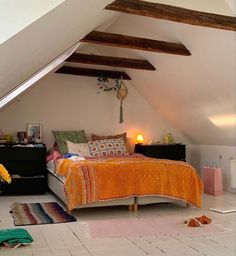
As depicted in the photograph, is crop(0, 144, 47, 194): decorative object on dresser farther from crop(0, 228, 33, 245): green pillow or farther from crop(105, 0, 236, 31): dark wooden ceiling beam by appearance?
crop(105, 0, 236, 31): dark wooden ceiling beam

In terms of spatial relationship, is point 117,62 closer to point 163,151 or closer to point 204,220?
point 163,151

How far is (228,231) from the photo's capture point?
11.3ft

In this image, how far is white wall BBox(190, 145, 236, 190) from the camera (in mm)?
6004

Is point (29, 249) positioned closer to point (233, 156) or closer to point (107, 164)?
point (107, 164)

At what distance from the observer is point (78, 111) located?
249 inches

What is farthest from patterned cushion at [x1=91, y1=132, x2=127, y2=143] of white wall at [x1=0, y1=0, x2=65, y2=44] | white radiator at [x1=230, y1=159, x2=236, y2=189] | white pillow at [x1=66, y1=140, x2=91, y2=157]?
white wall at [x1=0, y1=0, x2=65, y2=44]

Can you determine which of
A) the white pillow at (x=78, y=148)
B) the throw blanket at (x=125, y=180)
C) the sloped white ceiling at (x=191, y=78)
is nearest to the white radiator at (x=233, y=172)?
the sloped white ceiling at (x=191, y=78)

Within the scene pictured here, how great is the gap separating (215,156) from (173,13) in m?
3.66

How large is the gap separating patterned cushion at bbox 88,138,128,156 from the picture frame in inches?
36.9

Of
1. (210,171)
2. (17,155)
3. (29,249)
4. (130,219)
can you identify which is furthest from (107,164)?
(210,171)

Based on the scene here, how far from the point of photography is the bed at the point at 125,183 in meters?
3.92

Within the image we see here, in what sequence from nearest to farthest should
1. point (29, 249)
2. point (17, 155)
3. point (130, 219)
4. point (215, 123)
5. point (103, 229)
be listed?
point (29, 249), point (103, 229), point (130, 219), point (17, 155), point (215, 123)

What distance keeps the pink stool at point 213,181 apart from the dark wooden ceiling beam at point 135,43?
219 cm

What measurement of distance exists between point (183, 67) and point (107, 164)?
2038mm
